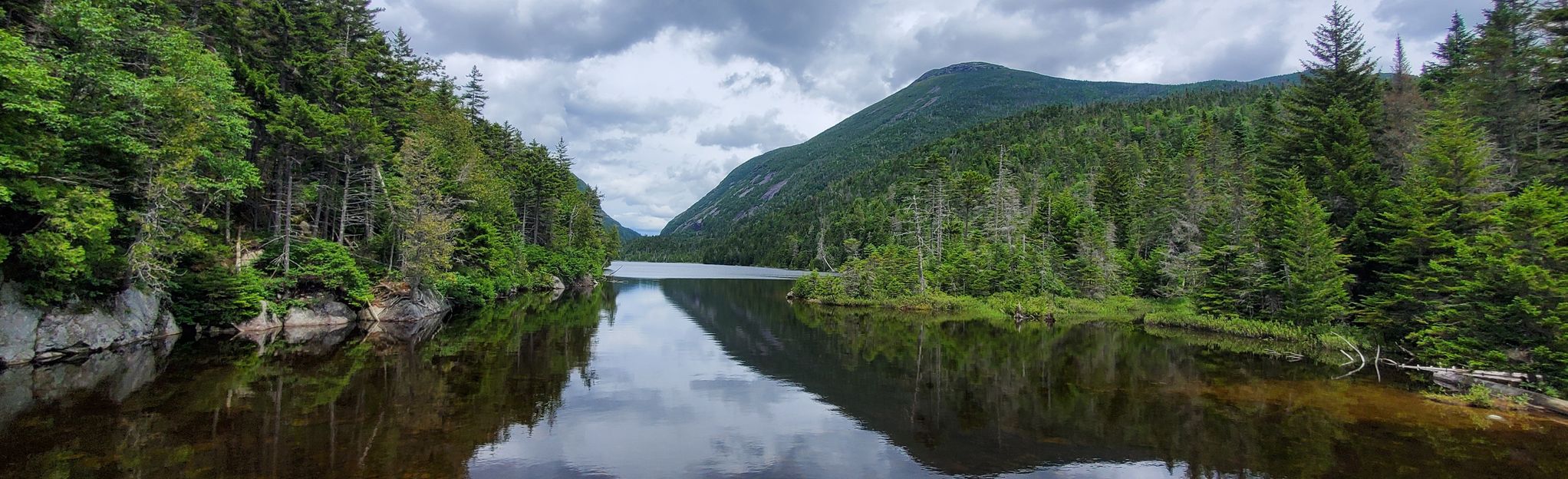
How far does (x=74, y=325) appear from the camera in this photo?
20906 millimetres

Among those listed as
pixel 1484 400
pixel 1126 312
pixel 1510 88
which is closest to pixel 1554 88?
pixel 1510 88

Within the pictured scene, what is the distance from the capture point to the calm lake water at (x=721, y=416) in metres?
12.1

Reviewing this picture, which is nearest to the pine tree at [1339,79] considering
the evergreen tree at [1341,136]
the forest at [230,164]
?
the evergreen tree at [1341,136]

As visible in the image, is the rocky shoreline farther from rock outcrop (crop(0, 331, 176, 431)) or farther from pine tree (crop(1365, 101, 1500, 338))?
pine tree (crop(1365, 101, 1500, 338))

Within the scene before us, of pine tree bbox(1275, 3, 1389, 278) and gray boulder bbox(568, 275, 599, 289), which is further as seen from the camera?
gray boulder bbox(568, 275, 599, 289)

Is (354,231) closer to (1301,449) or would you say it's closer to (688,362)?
(688,362)

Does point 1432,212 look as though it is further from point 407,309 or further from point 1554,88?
point 407,309

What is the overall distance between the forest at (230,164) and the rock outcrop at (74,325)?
0.48 meters

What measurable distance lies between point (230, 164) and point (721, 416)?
23841 millimetres

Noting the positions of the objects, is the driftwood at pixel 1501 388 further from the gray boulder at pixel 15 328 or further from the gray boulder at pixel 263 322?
the gray boulder at pixel 263 322

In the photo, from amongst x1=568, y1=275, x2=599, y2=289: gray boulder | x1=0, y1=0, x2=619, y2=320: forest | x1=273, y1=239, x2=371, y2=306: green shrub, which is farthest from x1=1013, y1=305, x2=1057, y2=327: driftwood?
x1=568, y1=275, x2=599, y2=289: gray boulder

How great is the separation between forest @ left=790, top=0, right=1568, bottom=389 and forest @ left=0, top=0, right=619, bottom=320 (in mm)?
32147

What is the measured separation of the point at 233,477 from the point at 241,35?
109 ft

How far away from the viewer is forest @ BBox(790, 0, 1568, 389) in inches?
763
